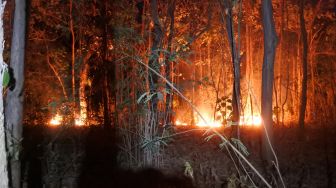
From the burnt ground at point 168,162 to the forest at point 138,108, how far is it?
0.09ft

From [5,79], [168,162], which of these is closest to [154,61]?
[168,162]

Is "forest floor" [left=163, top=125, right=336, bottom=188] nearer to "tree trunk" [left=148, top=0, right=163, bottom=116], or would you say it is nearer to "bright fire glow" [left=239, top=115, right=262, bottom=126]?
"bright fire glow" [left=239, top=115, right=262, bottom=126]

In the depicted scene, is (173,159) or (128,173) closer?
(128,173)

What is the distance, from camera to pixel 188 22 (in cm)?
1220

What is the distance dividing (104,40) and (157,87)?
255 cm

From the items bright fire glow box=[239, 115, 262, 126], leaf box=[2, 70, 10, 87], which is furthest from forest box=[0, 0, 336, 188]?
bright fire glow box=[239, 115, 262, 126]

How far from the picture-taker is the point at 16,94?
13.3 ft

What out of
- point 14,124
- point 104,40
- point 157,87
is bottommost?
point 14,124

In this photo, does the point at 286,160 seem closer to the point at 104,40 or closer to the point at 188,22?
the point at 104,40

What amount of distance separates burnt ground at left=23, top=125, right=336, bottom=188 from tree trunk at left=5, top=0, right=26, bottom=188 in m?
0.98

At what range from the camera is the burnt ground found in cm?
570

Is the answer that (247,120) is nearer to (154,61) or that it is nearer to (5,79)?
(154,61)

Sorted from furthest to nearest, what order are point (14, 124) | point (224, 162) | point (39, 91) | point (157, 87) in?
point (39, 91)
point (224, 162)
point (157, 87)
point (14, 124)

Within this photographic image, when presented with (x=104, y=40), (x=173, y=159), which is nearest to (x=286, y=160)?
(x=173, y=159)
